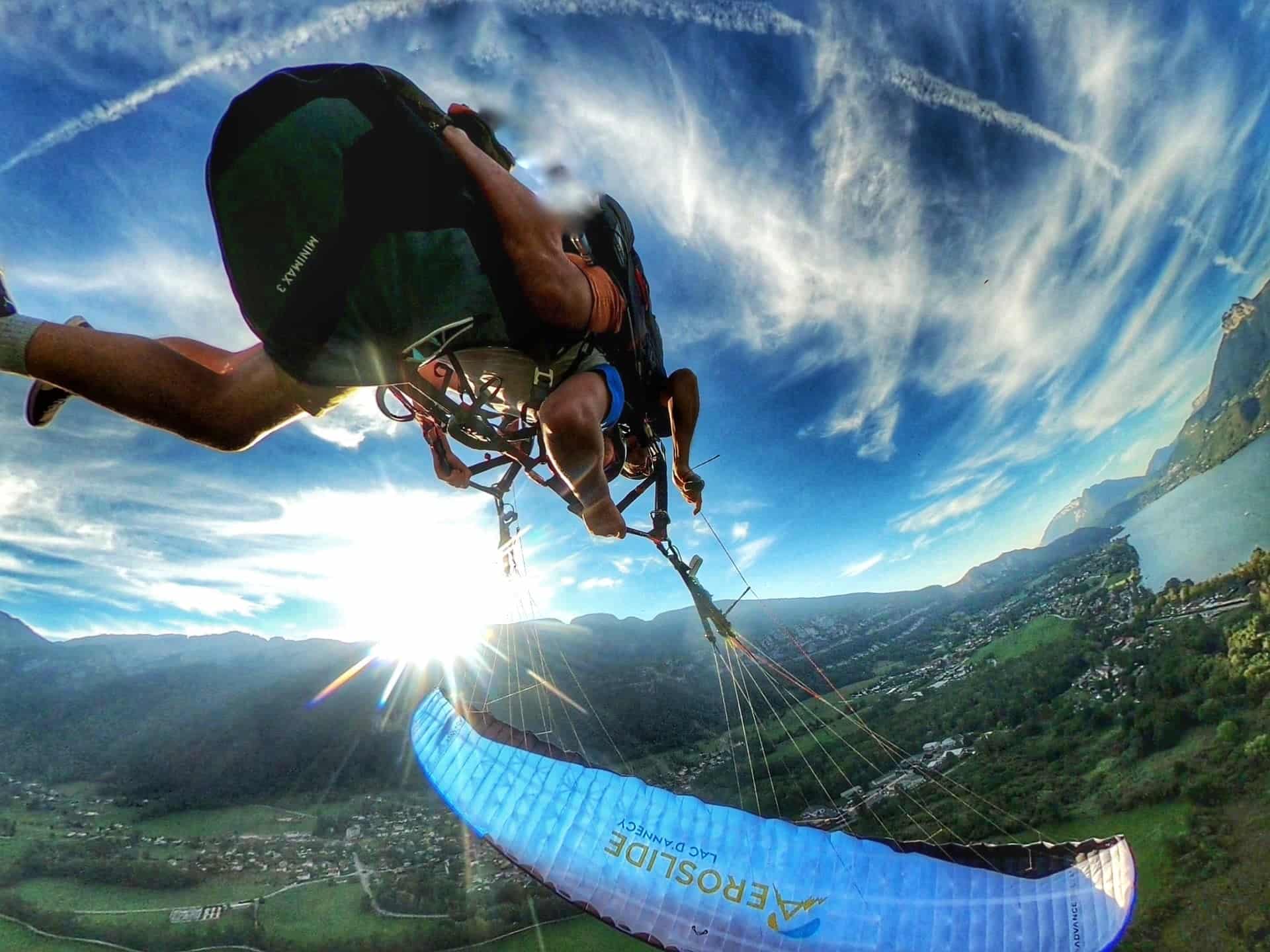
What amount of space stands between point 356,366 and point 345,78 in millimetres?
953

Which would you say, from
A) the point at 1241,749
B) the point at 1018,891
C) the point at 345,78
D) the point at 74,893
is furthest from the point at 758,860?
the point at 74,893

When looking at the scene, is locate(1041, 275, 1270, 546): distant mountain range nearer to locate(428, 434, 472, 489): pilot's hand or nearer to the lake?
the lake

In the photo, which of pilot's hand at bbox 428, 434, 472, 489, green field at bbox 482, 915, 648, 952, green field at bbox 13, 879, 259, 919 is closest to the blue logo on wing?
pilot's hand at bbox 428, 434, 472, 489

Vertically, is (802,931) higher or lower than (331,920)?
lower

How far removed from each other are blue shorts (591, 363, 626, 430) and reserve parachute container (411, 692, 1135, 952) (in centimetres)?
904

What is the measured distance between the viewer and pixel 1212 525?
119 meters

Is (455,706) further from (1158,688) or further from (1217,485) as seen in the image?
(1217,485)

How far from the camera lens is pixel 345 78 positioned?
5.98 feet

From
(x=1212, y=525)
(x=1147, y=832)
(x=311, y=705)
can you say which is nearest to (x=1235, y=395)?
(x=1212, y=525)

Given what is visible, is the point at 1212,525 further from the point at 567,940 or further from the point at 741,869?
the point at 741,869

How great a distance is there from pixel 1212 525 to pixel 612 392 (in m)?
172

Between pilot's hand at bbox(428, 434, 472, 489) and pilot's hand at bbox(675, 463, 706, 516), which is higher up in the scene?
pilot's hand at bbox(428, 434, 472, 489)

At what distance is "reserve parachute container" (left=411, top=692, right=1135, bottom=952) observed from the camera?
8414 mm

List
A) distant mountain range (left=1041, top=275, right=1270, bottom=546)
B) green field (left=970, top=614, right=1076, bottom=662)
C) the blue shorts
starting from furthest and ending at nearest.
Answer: distant mountain range (left=1041, top=275, right=1270, bottom=546) < green field (left=970, top=614, right=1076, bottom=662) < the blue shorts
